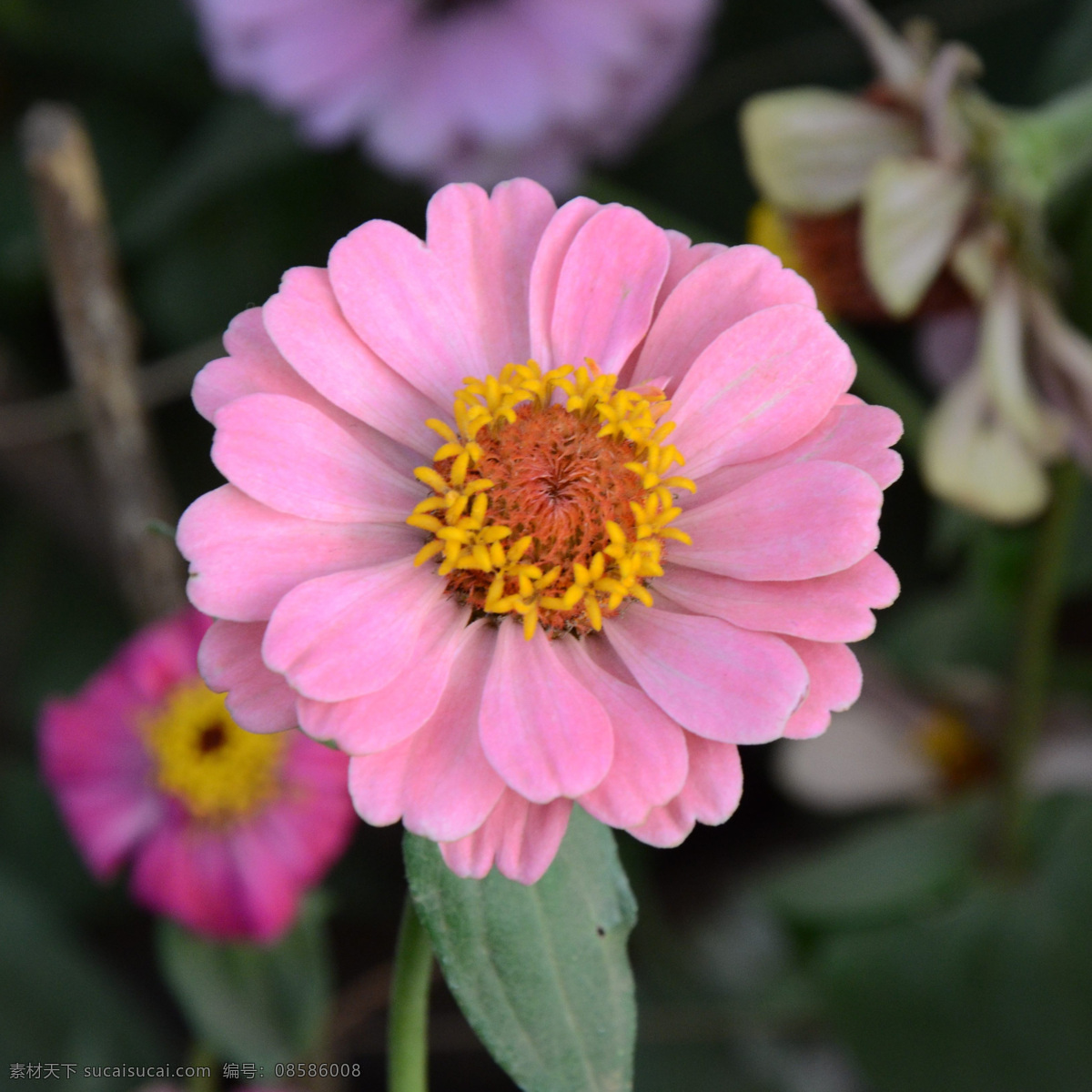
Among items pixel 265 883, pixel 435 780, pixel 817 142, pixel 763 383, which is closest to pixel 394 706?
pixel 435 780

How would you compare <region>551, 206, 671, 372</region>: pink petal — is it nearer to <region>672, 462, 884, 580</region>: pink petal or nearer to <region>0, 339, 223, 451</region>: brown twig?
<region>672, 462, 884, 580</region>: pink petal

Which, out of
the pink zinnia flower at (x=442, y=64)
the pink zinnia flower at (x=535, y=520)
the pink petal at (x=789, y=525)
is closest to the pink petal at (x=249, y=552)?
the pink zinnia flower at (x=535, y=520)

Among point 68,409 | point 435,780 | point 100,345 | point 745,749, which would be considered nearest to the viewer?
point 435,780

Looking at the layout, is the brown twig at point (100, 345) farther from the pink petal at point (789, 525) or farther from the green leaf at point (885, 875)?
the green leaf at point (885, 875)

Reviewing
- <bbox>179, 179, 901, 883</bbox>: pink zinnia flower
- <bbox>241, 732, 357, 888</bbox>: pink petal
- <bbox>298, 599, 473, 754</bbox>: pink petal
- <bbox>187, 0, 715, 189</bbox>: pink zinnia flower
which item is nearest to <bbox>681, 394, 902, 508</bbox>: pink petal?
<bbox>179, 179, 901, 883</bbox>: pink zinnia flower

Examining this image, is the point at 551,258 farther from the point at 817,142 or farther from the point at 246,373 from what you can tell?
the point at 817,142

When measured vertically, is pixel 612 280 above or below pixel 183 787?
above
